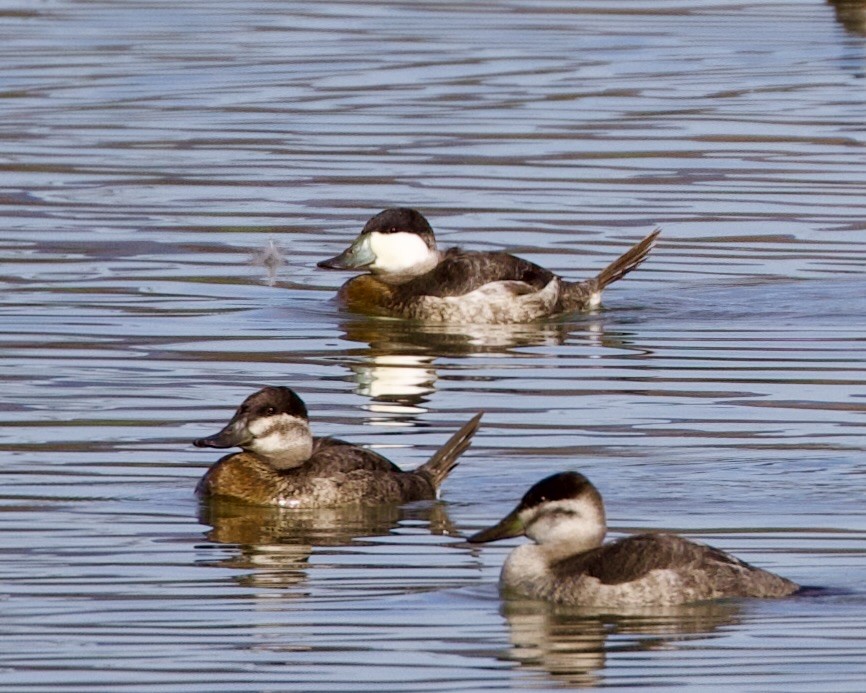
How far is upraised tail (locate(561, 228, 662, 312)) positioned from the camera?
56.6 ft

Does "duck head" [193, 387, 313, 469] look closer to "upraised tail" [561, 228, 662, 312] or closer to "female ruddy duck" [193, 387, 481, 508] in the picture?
"female ruddy duck" [193, 387, 481, 508]

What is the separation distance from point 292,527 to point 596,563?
7.07 ft

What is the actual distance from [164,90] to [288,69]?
85.7 inches

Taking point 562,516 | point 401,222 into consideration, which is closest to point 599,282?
point 401,222

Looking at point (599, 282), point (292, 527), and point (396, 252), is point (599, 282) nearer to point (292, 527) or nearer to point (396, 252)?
point (396, 252)

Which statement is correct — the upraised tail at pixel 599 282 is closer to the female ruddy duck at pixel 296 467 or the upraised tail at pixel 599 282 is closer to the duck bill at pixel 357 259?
the duck bill at pixel 357 259

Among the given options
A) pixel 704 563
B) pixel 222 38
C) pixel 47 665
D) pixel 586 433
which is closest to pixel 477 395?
pixel 586 433

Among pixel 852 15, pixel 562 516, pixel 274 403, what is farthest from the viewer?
pixel 852 15

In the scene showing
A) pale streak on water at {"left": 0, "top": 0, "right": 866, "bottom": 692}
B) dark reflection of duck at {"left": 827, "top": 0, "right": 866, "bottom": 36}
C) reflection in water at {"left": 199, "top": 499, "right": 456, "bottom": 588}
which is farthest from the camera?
dark reflection of duck at {"left": 827, "top": 0, "right": 866, "bottom": 36}

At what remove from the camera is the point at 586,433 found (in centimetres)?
1312

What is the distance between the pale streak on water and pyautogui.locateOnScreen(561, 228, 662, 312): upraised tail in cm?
17

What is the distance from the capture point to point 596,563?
10.1m

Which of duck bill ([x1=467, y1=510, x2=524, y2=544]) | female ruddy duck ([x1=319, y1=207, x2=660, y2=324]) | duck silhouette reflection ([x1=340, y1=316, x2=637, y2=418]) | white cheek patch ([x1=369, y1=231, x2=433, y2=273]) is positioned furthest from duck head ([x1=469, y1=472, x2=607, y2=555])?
white cheek patch ([x1=369, y1=231, x2=433, y2=273])

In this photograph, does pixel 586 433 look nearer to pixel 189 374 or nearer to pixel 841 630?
pixel 189 374
